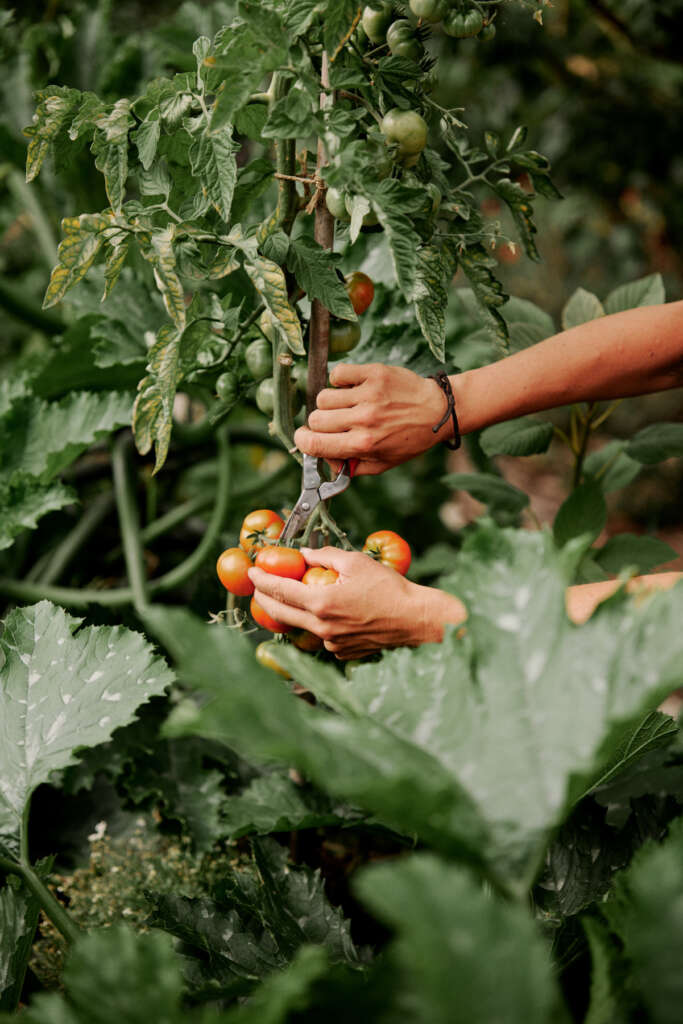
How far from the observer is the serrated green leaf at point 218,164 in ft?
2.23

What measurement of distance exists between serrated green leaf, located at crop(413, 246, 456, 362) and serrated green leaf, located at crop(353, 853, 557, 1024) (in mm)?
458

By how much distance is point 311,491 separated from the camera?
769 millimetres

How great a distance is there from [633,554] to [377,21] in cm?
73

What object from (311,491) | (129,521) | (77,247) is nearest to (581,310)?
(311,491)

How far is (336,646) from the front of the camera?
2.47 ft

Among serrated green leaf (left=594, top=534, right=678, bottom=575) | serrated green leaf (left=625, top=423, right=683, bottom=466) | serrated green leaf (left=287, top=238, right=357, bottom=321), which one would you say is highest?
serrated green leaf (left=287, top=238, right=357, bottom=321)

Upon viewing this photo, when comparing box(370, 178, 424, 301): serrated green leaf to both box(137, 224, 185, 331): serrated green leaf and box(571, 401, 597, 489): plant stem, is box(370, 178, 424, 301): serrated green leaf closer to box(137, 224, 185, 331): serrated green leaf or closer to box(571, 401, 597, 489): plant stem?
box(137, 224, 185, 331): serrated green leaf

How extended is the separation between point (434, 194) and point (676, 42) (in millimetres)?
1785

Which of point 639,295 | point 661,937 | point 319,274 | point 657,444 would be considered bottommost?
point 657,444

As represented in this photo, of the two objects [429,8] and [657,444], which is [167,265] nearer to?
[429,8]

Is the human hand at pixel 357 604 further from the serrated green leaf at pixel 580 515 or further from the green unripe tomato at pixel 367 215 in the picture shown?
the serrated green leaf at pixel 580 515

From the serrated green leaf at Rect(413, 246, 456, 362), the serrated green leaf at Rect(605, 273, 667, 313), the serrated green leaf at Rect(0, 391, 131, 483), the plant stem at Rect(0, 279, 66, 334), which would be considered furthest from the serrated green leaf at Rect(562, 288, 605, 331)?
the plant stem at Rect(0, 279, 66, 334)

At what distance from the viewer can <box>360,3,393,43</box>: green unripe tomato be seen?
0.69 meters

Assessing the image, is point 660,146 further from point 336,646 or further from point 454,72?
point 336,646
